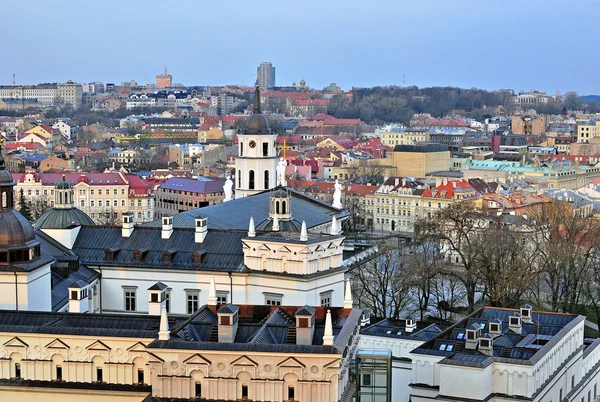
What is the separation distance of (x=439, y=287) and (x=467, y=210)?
38.6 ft

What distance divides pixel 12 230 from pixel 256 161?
25.4m

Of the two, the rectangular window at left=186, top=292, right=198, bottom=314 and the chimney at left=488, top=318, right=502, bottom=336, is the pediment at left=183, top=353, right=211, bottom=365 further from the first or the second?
the rectangular window at left=186, top=292, right=198, bottom=314

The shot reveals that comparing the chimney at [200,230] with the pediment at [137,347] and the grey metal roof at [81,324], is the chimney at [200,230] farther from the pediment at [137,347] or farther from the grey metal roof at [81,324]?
the pediment at [137,347]

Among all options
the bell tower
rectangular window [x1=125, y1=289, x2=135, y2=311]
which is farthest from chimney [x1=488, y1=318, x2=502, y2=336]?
the bell tower

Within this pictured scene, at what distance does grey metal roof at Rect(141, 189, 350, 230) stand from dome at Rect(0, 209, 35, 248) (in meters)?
10.3

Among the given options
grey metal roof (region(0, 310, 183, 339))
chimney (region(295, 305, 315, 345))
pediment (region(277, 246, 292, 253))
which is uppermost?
pediment (region(277, 246, 292, 253))

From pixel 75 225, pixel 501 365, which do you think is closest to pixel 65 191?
pixel 75 225

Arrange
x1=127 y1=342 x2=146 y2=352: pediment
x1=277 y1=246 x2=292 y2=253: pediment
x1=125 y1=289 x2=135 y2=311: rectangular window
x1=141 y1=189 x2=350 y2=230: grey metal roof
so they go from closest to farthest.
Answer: x1=127 y1=342 x2=146 y2=352: pediment < x1=277 y1=246 x2=292 y2=253: pediment < x1=125 y1=289 x2=135 y2=311: rectangular window < x1=141 y1=189 x2=350 y2=230: grey metal roof

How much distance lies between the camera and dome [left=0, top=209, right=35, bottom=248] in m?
34.1

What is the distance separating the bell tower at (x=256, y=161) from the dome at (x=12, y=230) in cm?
2445

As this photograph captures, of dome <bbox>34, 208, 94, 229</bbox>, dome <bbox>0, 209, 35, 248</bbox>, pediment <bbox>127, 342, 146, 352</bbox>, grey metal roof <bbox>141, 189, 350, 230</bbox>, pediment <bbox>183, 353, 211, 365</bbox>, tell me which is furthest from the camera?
grey metal roof <bbox>141, 189, 350, 230</bbox>

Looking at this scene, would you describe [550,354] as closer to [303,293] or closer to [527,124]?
[303,293]

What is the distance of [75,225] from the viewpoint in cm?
4300

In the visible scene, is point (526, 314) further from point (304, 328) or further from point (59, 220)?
point (59, 220)
